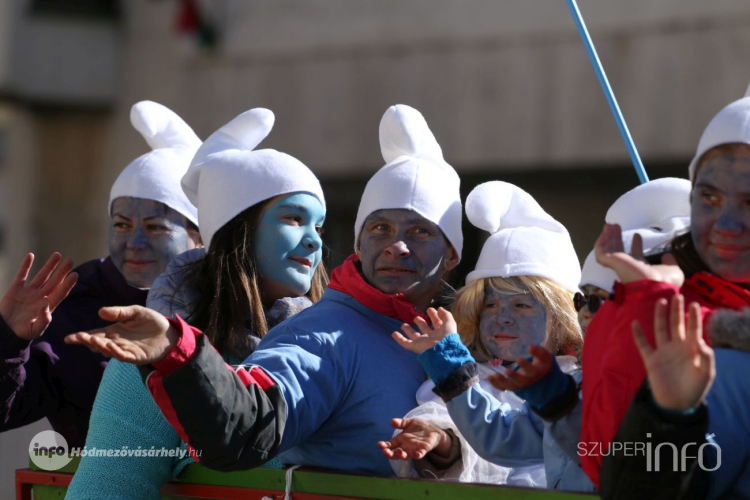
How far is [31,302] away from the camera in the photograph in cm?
323

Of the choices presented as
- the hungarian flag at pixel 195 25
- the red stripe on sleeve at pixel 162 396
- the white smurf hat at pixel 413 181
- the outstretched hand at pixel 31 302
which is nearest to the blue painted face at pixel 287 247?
the white smurf hat at pixel 413 181

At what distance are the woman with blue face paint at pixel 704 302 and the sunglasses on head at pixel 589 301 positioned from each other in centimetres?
45

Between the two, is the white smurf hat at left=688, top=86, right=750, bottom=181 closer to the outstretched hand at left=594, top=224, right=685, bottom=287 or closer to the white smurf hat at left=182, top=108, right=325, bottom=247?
the outstretched hand at left=594, top=224, right=685, bottom=287

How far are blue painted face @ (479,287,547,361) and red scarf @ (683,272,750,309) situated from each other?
0.94 m

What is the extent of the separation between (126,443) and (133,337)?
69cm

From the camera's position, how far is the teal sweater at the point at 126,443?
284 centimetres

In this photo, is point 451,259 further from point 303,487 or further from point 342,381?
point 303,487

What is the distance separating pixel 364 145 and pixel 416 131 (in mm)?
6035

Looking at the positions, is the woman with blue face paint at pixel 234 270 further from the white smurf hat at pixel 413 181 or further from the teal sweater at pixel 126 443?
the white smurf hat at pixel 413 181

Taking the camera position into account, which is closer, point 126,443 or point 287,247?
point 126,443

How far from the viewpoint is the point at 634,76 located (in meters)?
8.44

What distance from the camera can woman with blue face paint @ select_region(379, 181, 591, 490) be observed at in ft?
8.50

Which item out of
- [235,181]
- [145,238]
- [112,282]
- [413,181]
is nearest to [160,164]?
[145,238]

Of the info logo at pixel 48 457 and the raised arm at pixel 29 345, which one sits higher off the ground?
the raised arm at pixel 29 345
